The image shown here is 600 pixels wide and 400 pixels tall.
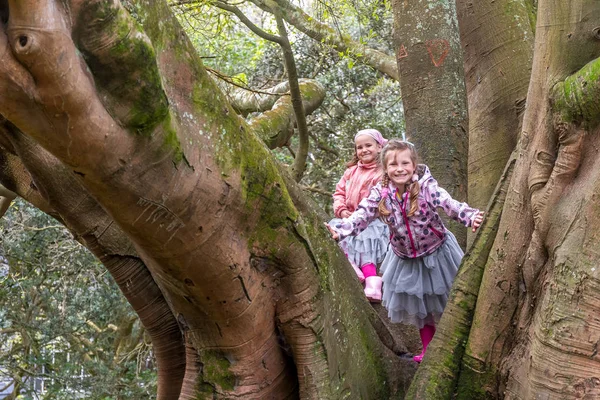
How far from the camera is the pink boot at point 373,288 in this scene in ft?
14.3

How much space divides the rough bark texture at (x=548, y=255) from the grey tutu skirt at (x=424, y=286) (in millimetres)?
763

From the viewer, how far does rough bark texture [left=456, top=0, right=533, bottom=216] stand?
4.69 meters

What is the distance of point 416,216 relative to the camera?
391 centimetres

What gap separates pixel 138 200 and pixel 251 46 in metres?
8.39

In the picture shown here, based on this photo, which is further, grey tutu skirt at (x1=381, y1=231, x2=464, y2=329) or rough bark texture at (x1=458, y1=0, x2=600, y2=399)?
grey tutu skirt at (x1=381, y1=231, x2=464, y2=329)

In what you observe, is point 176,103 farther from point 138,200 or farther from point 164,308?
point 164,308

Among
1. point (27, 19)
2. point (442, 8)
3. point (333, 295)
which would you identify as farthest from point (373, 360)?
point (442, 8)

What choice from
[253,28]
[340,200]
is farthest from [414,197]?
[253,28]

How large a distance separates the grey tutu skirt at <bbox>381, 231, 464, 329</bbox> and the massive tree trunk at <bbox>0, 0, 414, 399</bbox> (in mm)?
368

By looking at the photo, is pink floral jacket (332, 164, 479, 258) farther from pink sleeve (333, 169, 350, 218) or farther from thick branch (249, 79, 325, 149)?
thick branch (249, 79, 325, 149)

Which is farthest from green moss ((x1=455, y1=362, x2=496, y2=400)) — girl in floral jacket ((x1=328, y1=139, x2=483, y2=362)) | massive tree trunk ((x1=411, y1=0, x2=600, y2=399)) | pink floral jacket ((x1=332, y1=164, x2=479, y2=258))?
pink floral jacket ((x1=332, y1=164, x2=479, y2=258))

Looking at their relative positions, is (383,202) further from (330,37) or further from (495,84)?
(330,37)

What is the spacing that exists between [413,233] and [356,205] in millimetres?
1088

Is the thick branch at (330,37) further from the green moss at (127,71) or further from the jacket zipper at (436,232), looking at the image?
the green moss at (127,71)
